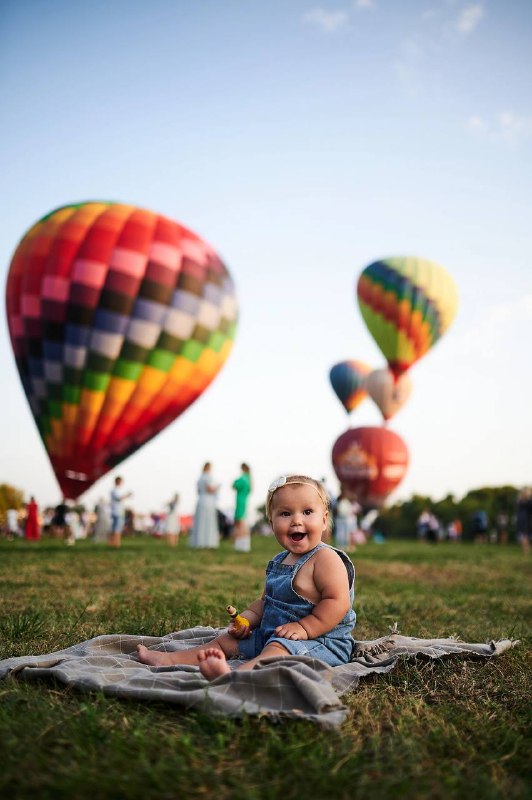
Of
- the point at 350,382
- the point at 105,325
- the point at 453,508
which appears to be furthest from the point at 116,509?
the point at 453,508

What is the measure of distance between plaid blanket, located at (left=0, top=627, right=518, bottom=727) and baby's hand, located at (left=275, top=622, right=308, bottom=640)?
0.55 ft

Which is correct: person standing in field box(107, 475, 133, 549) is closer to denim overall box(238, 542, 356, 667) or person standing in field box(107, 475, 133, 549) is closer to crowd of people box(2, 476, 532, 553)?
crowd of people box(2, 476, 532, 553)

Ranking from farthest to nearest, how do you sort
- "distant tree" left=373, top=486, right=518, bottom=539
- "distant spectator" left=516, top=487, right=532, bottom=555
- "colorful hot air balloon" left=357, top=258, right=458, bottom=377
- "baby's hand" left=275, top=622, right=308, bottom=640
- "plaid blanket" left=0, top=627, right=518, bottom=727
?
1. "distant tree" left=373, top=486, right=518, bottom=539
2. "colorful hot air balloon" left=357, top=258, right=458, bottom=377
3. "distant spectator" left=516, top=487, right=532, bottom=555
4. "baby's hand" left=275, top=622, right=308, bottom=640
5. "plaid blanket" left=0, top=627, right=518, bottom=727

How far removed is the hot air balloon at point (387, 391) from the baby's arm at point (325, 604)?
33.5 m

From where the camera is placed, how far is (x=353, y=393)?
4266 centimetres

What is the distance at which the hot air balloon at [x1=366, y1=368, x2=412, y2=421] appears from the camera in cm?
3681

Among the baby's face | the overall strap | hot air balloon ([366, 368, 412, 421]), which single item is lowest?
the overall strap

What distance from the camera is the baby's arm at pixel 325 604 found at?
2.82 metres

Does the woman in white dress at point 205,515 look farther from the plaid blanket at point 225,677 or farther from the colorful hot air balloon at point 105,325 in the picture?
the plaid blanket at point 225,677

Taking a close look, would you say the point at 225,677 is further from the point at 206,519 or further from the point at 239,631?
the point at 206,519

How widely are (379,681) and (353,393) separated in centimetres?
4004

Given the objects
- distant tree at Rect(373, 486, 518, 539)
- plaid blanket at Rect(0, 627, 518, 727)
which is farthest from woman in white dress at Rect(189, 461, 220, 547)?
distant tree at Rect(373, 486, 518, 539)

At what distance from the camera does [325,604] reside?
2859mm

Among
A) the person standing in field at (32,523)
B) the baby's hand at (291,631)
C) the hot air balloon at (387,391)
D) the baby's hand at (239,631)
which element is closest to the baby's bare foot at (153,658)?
the baby's hand at (239,631)
